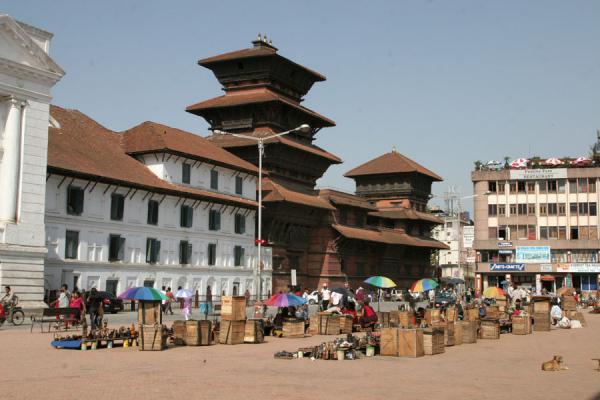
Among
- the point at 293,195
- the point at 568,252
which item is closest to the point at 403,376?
the point at 293,195

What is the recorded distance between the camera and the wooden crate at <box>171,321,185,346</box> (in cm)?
2333

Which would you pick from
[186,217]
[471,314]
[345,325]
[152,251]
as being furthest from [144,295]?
[186,217]

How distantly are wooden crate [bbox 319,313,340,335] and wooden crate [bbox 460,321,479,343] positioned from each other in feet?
16.3

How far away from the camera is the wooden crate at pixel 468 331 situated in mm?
26109

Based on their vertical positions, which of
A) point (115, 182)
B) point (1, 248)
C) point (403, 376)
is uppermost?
point (115, 182)

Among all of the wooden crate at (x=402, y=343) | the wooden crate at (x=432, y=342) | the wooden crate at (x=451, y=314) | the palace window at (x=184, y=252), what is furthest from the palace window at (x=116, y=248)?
the wooden crate at (x=402, y=343)

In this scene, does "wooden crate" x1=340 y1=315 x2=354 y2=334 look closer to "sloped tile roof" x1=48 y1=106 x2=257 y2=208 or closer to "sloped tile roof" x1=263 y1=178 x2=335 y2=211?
"sloped tile roof" x1=48 y1=106 x2=257 y2=208

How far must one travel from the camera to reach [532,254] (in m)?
89.8

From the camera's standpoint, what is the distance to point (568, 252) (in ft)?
293

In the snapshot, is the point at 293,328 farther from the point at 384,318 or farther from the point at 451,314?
the point at 451,314

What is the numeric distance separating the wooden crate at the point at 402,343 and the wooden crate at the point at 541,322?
14.0 m

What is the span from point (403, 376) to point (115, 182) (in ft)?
103

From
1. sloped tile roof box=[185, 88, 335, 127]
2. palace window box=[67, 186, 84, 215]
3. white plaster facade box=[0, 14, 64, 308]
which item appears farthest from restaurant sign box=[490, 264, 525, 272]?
white plaster facade box=[0, 14, 64, 308]

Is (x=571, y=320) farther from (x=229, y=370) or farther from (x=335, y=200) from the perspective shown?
(x=335, y=200)
